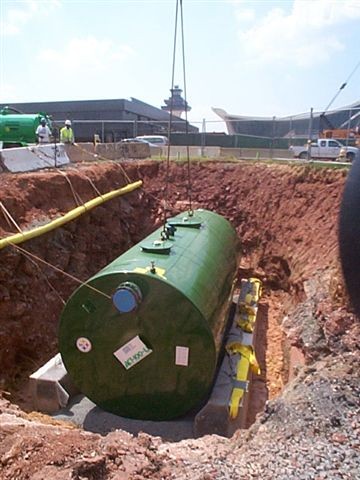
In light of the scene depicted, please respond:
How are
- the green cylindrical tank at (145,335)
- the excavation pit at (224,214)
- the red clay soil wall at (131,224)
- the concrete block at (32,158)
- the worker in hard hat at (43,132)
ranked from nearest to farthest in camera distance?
the green cylindrical tank at (145,335), the excavation pit at (224,214), the red clay soil wall at (131,224), the concrete block at (32,158), the worker in hard hat at (43,132)

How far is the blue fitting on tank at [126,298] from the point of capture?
607 centimetres

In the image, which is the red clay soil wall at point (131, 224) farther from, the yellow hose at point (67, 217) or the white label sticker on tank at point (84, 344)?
the white label sticker on tank at point (84, 344)

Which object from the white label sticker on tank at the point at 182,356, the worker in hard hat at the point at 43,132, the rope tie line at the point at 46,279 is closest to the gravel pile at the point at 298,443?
the white label sticker on tank at the point at 182,356

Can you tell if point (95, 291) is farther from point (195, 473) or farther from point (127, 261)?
point (195, 473)

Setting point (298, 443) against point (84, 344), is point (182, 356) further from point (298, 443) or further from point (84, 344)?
point (298, 443)

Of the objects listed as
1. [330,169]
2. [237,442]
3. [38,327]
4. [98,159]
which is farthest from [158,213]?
[237,442]

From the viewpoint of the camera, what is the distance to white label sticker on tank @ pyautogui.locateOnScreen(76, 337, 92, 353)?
6.59 meters

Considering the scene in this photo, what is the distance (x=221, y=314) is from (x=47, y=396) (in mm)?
2964

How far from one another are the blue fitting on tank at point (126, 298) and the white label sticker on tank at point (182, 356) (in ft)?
2.92

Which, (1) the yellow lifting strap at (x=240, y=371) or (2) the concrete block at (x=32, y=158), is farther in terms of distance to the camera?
(2) the concrete block at (x=32, y=158)

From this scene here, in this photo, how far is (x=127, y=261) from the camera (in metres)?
6.72

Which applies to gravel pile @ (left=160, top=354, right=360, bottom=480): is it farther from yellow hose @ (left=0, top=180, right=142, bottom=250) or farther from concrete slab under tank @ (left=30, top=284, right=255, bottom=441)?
yellow hose @ (left=0, top=180, right=142, bottom=250)

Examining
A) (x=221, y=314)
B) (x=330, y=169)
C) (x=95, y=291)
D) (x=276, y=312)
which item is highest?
(x=330, y=169)

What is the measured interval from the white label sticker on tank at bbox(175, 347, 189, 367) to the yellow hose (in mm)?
4250
